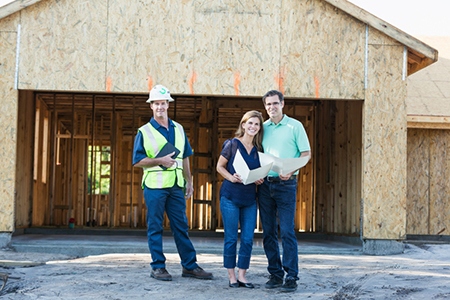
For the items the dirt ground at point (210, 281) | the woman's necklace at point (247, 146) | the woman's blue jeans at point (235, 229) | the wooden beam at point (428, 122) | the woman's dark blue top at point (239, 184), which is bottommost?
the dirt ground at point (210, 281)

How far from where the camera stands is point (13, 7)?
10180mm

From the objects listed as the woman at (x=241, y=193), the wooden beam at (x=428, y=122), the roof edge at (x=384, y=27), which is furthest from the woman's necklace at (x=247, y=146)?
the wooden beam at (x=428, y=122)

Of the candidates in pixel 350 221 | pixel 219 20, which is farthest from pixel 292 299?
pixel 350 221

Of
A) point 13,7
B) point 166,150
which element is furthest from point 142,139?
point 13,7

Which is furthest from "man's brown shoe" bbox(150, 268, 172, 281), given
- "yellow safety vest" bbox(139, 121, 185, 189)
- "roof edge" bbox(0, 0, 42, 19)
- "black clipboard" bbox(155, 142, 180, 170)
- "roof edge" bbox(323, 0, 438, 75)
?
"roof edge" bbox(323, 0, 438, 75)

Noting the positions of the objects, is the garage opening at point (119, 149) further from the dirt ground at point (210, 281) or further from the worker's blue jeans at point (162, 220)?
the worker's blue jeans at point (162, 220)

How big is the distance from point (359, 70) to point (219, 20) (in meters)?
2.39

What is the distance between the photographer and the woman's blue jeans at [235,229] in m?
6.23

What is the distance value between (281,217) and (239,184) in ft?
1.64

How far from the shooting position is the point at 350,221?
12570mm

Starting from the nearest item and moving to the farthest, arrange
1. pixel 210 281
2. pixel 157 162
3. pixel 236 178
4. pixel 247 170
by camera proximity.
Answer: pixel 247 170 → pixel 236 178 → pixel 157 162 → pixel 210 281

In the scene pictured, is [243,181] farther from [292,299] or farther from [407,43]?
[407,43]

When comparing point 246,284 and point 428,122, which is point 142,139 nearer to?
point 246,284

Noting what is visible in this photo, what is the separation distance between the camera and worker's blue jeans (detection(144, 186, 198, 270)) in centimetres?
668
